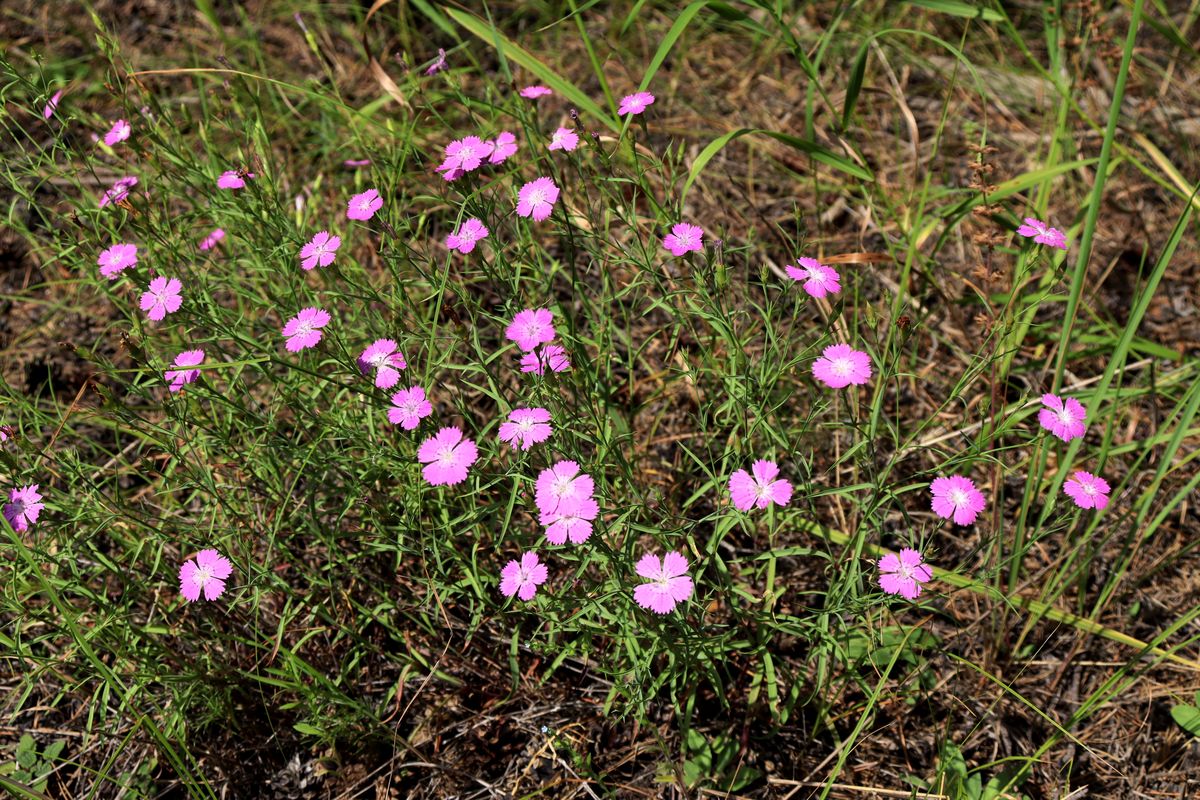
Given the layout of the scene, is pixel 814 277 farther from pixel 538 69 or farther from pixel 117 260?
pixel 117 260

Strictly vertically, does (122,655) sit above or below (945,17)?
below

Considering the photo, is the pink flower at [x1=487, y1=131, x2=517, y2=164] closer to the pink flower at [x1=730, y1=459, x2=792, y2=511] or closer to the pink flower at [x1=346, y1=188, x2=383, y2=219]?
the pink flower at [x1=346, y1=188, x2=383, y2=219]

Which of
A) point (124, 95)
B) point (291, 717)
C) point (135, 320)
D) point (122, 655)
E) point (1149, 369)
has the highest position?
point (124, 95)

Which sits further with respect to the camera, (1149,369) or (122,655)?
(1149,369)

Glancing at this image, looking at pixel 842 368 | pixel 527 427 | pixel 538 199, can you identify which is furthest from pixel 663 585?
pixel 538 199

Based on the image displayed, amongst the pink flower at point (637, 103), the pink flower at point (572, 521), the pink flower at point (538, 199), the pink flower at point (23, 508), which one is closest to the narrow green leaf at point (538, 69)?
the pink flower at point (637, 103)

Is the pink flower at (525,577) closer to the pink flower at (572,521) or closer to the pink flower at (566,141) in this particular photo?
the pink flower at (572,521)

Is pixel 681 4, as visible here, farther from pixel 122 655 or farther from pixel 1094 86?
pixel 122 655

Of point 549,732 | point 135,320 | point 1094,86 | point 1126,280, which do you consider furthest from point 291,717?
point 1094,86
